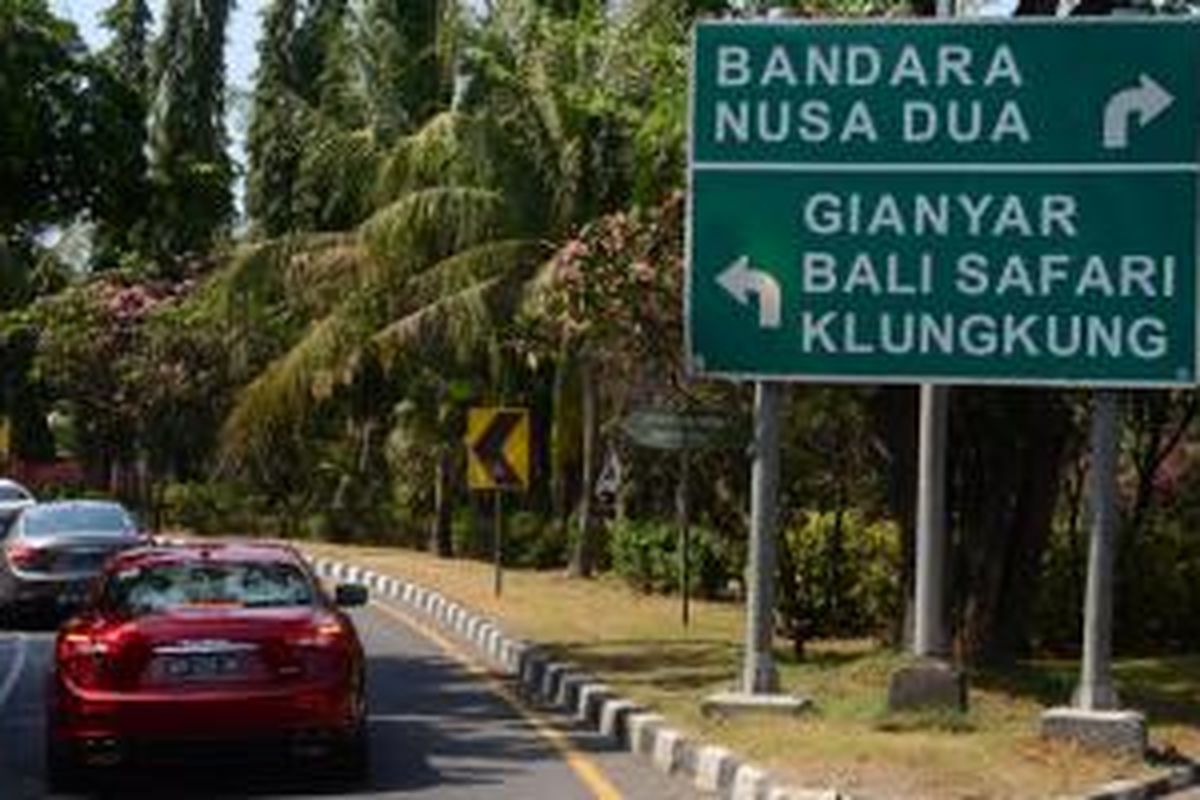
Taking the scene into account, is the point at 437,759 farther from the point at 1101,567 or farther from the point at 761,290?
the point at 1101,567

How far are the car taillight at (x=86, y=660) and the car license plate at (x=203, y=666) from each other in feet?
1.08

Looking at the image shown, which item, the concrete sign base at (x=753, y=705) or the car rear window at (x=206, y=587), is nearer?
the car rear window at (x=206, y=587)

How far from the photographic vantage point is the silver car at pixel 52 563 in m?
26.6

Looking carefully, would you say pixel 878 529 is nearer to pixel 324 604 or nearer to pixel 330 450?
pixel 324 604

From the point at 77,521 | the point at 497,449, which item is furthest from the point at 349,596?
the point at 497,449

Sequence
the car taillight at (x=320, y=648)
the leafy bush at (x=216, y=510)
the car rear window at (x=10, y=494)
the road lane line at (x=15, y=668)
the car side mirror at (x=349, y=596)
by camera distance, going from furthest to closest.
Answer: the leafy bush at (x=216, y=510)
the car rear window at (x=10, y=494)
the road lane line at (x=15, y=668)
the car side mirror at (x=349, y=596)
the car taillight at (x=320, y=648)

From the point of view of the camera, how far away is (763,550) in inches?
664

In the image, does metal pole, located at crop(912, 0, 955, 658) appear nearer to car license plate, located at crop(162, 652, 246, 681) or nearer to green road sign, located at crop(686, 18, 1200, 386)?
green road sign, located at crop(686, 18, 1200, 386)

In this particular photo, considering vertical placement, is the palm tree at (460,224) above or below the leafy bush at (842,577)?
above

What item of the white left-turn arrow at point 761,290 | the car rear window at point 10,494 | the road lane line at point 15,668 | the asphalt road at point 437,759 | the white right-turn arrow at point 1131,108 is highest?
the white right-turn arrow at point 1131,108

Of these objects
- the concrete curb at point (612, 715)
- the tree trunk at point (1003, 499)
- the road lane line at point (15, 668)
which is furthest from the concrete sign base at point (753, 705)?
the road lane line at point (15, 668)

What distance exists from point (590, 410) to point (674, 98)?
48.1ft

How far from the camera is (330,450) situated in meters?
52.1

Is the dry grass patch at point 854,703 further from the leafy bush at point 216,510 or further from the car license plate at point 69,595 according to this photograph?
the leafy bush at point 216,510
